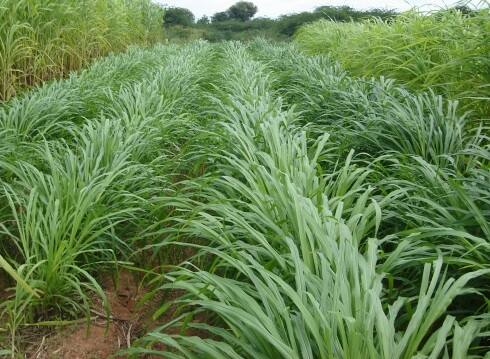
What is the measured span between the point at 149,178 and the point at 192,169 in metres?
0.37

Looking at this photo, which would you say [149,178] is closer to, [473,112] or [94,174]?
[94,174]

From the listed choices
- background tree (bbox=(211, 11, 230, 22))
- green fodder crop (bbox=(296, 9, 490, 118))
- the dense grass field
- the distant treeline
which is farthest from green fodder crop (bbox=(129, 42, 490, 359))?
background tree (bbox=(211, 11, 230, 22))

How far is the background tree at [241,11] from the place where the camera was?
39.1 m

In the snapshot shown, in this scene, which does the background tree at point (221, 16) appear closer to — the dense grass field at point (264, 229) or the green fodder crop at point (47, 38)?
the green fodder crop at point (47, 38)

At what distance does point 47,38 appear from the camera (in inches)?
232

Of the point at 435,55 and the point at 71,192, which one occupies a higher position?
the point at 435,55

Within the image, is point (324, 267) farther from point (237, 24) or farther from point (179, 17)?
point (237, 24)

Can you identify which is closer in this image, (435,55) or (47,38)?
(435,55)

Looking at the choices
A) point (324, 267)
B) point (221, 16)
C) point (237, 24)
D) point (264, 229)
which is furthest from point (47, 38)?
point (221, 16)

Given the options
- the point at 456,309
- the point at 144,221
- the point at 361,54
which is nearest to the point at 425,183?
the point at 456,309

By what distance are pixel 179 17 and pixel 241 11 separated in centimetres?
885

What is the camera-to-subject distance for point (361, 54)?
553cm

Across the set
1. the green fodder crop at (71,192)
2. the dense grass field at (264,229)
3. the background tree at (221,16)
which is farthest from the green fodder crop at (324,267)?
the background tree at (221,16)

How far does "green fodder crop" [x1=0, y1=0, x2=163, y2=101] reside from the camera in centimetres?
488
